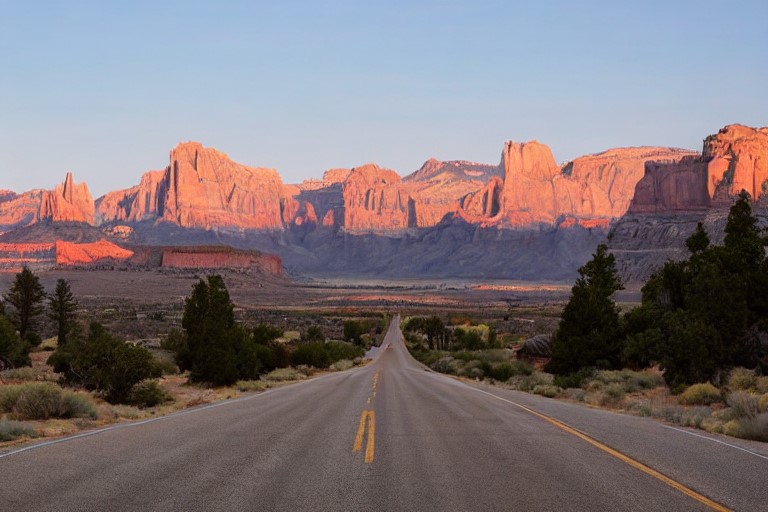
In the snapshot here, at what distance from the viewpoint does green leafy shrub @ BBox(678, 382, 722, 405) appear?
22.1 meters

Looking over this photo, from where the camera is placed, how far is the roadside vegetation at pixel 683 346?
69.2 feet

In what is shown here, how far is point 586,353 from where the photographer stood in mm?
37000

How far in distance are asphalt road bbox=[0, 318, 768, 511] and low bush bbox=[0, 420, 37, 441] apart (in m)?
1.45

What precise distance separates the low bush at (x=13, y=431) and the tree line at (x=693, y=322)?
20.1 m

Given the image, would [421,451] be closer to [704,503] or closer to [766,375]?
[704,503]

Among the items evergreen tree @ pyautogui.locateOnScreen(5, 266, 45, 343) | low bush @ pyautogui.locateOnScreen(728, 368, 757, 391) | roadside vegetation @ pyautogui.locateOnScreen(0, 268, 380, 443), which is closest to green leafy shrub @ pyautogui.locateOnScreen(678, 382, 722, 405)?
low bush @ pyautogui.locateOnScreen(728, 368, 757, 391)

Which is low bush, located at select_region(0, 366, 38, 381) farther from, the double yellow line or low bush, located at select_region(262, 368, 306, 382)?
the double yellow line

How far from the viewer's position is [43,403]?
17000 mm

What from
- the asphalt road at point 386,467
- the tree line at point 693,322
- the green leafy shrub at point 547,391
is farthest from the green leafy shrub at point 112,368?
the tree line at point 693,322

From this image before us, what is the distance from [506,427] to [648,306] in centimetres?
2739

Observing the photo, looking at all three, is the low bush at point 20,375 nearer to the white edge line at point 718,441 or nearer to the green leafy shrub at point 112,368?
the green leafy shrub at point 112,368

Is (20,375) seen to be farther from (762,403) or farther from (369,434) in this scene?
(762,403)

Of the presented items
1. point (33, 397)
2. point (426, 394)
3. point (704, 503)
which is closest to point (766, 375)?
point (426, 394)

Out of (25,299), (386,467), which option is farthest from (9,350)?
(386,467)
